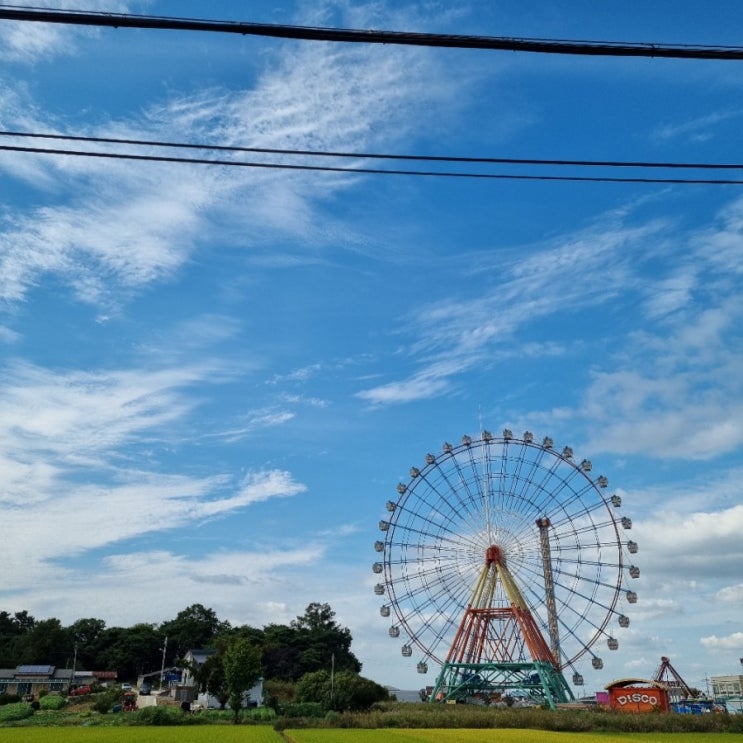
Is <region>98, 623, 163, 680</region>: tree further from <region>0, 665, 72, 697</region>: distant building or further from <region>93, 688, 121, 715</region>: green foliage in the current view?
<region>93, 688, 121, 715</region>: green foliage

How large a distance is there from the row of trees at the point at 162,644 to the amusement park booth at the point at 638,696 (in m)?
55.5

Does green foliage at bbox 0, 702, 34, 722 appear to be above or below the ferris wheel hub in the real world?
below

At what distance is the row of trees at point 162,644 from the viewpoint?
10550 centimetres

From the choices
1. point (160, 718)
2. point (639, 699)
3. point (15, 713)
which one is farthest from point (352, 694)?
point (15, 713)

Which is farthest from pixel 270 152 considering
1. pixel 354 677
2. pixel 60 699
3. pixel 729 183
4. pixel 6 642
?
pixel 6 642

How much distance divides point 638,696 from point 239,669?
3060 centimetres

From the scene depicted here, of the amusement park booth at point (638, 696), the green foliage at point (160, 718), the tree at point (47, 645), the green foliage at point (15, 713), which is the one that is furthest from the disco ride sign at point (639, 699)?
the tree at point (47, 645)

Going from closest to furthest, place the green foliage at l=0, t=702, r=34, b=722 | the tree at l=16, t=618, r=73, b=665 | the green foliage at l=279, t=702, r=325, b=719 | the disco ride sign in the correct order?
the disco ride sign → the green foliage at l=0, t=702, r=34, b=722 → the green foliage at l=279, t=702, r=325, b=719 → the tree at l=16, t=618, r=73, b=665

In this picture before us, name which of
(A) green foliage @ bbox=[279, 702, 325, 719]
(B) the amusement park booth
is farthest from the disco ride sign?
(A) green foliage @ bbox=[279, 702, 325, 719]

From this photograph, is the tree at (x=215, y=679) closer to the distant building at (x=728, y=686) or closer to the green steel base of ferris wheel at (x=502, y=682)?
the green steel base of ferris wheel at (x=502, y=682)

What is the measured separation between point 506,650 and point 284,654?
Answer: 55.7m

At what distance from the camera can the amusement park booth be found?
53.7 m

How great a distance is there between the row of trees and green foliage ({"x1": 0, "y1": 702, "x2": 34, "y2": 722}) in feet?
142

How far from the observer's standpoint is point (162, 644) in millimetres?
116500
